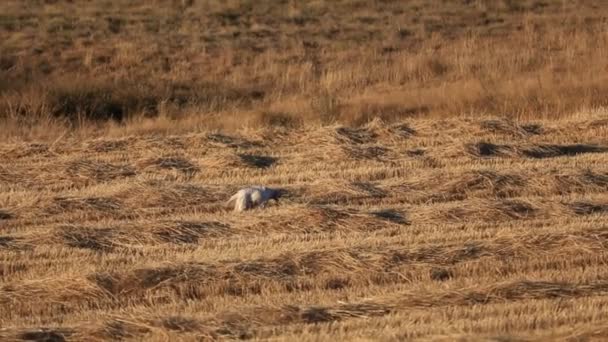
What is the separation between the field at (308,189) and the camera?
7.25m

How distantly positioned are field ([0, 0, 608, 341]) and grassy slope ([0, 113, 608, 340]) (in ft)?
0.08

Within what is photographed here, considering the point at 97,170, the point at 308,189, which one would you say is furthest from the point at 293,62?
the point at 308,189

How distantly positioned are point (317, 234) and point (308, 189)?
1692 millimetres

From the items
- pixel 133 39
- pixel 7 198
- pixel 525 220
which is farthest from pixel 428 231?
pixel 133 39

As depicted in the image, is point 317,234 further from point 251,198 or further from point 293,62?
point 293,62

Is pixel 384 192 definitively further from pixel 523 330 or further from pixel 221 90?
pixel 221 90

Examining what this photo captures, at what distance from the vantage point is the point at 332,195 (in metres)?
10.7

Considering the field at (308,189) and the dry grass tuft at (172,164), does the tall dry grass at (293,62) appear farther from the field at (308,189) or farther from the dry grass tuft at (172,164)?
the dry grass tuft at (172,164)

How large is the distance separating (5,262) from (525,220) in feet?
13.8

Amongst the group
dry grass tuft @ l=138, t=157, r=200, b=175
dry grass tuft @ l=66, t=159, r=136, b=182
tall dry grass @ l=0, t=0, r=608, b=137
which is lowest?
tall dry grass @ l=0, t=0, r=608, b=137

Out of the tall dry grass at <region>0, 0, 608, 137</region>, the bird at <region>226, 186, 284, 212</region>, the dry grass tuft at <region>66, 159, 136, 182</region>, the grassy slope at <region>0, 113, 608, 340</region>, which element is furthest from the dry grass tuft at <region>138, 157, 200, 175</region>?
the tall dry grass at <region>0, 0, 608, 137</region>

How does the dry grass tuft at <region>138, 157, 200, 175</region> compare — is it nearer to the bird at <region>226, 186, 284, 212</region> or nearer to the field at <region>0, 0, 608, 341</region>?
the field at <region>0, 0, 608, 341</region>

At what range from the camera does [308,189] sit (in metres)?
10.9

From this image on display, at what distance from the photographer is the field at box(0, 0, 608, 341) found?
23.8ft
